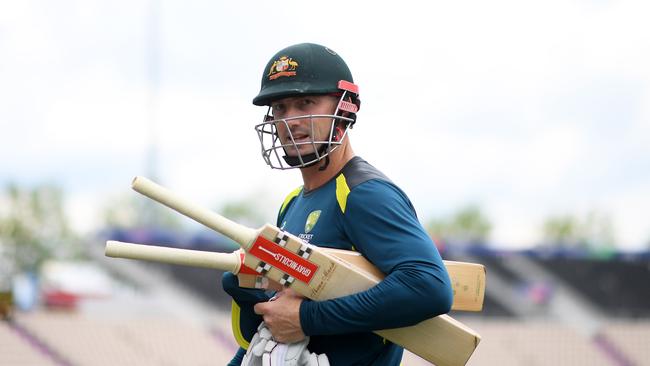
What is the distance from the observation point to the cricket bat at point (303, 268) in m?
3.01

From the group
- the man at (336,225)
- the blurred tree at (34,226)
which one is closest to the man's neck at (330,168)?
the man at (336,225)

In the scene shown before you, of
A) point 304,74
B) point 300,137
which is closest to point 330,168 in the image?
point 300,137

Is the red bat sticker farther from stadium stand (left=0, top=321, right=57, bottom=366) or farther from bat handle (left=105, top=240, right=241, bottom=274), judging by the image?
stadium stand (left=0, top=321, right=57, bottom=366)

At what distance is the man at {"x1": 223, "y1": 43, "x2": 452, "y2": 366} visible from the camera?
9.98ft

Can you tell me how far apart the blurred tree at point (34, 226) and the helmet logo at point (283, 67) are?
185 ft

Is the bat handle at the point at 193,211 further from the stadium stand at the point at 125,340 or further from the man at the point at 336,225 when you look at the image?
the stadium stand at the point at 125,340

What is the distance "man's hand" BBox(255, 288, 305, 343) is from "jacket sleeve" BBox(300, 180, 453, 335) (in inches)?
1.3

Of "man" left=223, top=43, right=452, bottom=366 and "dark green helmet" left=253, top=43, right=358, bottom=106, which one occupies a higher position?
"dark green helmet" left=253, top=43, right=358, bottom=106

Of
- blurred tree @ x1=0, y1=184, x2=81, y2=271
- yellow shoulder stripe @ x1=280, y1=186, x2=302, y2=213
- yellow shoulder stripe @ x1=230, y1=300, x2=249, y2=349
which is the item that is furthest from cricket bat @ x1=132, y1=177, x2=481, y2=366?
blurred tree @ x1=0, y1=184, x2=81, y2=271

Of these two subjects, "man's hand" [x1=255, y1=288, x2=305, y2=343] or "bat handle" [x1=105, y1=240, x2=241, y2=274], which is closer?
"bat handle" [x1=105, y1=240, x2=241, y2=274]

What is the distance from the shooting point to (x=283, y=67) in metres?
3.39

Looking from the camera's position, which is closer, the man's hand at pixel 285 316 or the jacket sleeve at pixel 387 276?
the jacket sleeve at pixel 387 276

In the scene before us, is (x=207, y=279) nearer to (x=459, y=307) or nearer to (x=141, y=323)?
(x=141, y=323)

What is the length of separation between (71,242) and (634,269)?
45.5m
